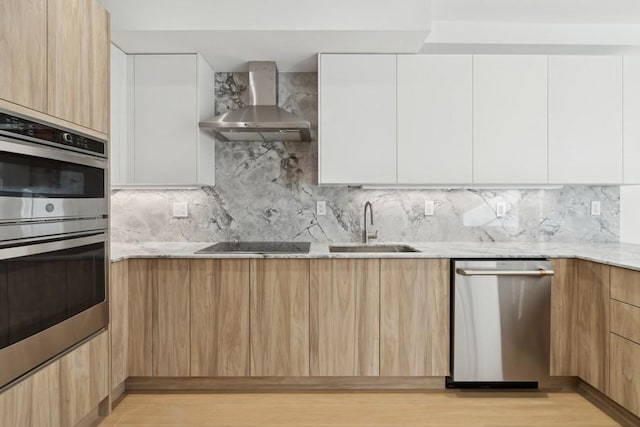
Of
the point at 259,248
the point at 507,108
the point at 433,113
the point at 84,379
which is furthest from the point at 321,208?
the point at 84,379

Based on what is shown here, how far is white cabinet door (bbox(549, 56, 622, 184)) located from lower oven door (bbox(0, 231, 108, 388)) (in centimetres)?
286

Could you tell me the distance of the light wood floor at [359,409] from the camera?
7.43 ft

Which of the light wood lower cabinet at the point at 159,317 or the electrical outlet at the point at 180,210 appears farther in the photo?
the electrical outlet at the point at 180,210

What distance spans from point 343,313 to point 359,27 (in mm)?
1703

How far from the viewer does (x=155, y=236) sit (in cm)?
321

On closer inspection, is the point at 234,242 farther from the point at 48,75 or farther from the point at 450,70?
the point at 450,70

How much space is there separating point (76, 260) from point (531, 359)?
8.29ft

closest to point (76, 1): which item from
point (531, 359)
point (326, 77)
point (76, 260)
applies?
point (76, 260)

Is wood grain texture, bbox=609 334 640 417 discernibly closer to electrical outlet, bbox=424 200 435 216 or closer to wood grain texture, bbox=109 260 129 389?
electrical outlet, bbox=424 200 435 216

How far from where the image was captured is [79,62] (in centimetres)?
188

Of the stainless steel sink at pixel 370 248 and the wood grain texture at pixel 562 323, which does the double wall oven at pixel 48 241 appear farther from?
the wood grain texture at pixel 562 323

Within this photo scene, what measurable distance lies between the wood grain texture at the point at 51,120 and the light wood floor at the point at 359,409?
4.93 ft

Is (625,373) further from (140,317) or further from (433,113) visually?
(140,317)

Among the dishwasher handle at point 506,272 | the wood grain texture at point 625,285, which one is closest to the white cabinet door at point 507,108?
the dishwasher handle at point 506,272
